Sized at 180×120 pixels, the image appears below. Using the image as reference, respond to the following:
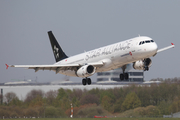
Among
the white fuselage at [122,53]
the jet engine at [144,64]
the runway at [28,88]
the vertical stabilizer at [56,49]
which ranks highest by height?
the vertical stabilizer at [56,49]

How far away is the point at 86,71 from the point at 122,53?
602 centimetres

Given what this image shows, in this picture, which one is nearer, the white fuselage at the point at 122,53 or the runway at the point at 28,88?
the white fuselage at the point at 122,53

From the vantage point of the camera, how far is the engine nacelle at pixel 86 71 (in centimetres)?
5281

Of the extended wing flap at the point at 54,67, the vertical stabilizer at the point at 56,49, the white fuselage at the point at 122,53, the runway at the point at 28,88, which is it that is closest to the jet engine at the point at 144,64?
the white fuselage at the point at 122,53

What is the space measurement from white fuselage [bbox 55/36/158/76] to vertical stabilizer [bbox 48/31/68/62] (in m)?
9.15

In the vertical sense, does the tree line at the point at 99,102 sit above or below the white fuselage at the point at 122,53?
below

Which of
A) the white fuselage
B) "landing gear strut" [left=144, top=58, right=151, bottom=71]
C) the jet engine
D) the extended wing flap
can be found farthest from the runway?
"landing gear strut" [left=144, top=58, right=151, bottom=71]

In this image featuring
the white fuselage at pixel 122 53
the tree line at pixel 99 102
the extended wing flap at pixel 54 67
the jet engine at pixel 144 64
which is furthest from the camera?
the tree line at pixel 99 102

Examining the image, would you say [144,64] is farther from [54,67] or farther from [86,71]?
[54,67]

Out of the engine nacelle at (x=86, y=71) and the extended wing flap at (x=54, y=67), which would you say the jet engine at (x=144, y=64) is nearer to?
the engine nacelle at (x=86, y=71)

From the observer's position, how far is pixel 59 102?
10188 centimetres

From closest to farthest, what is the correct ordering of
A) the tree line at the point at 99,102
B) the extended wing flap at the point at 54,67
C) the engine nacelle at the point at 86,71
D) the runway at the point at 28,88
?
1. the engine nacelle at the point at 86,71
2. the extended wing flap at the point at 54,67
3. the tree line at the point at 99,102
4. the runway at the point at 28,88

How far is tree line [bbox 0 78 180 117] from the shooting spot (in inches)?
3681

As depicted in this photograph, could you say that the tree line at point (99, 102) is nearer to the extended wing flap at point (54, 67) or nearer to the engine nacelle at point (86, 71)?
the extended wing flap at point (54, 67)
